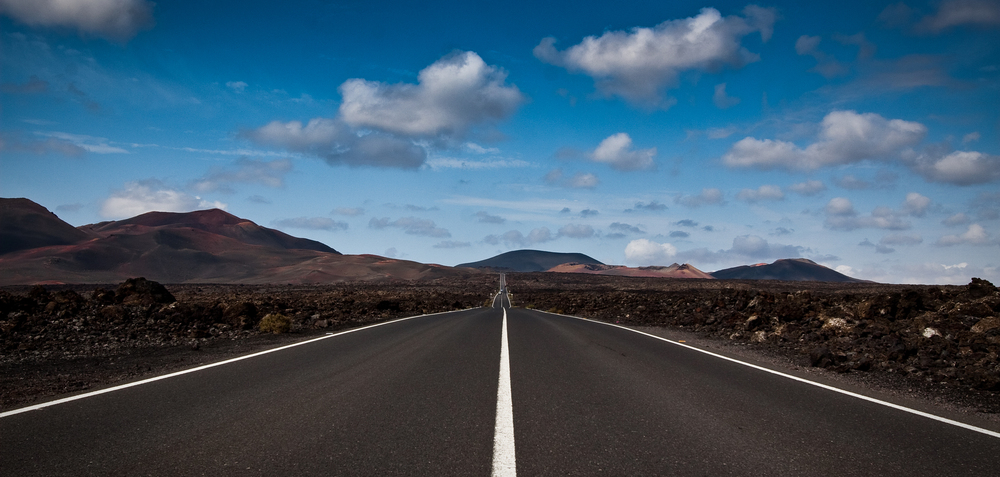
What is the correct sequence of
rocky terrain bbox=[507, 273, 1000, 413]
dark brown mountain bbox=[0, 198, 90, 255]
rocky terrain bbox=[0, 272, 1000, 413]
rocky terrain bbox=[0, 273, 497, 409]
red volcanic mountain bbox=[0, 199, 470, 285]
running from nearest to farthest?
1. rocky terrain bbox=[0, 273, 497, 409]
2. rocky terrain bbox=[0, 272, 1000, 413]
3. rocky terrain bbox=[507, 273, 1000, 413]
4. red volcanic mountain bbox=[0, 199, 470, 285]
5. dark brown mountain bbox=[0, 198, 90, 255]

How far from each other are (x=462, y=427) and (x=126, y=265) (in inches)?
6805

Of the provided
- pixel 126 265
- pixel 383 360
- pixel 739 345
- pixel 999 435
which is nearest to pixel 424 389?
pixel 383 360

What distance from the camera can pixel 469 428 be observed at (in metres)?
5.49

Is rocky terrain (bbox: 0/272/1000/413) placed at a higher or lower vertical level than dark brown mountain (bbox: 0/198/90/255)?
lower

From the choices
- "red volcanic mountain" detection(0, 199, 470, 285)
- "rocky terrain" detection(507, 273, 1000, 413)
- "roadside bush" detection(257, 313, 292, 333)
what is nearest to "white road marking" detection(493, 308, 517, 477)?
"rocky terrain" detection(507, 273, 1000, 413)

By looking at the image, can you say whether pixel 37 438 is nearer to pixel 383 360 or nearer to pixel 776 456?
pixel 383 360

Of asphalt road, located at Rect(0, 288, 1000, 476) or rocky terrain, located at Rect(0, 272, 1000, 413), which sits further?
rocky terrain, located at Rect(0, 272, 1000, 413)

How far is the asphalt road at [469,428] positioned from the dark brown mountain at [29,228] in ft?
612

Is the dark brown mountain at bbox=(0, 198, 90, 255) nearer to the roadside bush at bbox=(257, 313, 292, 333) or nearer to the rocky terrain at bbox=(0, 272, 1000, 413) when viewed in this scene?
the rocky terrain at bbox=(0, 272, 1000, 413)

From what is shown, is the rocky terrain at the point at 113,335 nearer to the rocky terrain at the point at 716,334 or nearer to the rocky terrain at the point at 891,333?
the rocky terrain at the point at 716,334

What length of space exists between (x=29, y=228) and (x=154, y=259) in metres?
39.8

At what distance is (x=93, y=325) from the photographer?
628 inches

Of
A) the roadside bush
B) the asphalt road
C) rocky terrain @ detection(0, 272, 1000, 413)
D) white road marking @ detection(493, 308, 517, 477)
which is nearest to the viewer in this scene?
white road marking @ detection(493, 308, 517, 477)

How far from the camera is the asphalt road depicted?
14.7ft
